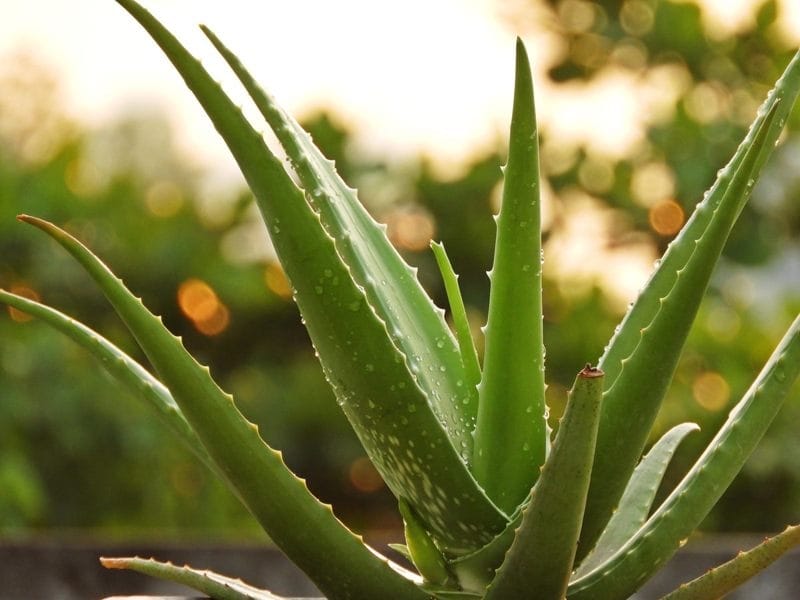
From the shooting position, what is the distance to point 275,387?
4.66m

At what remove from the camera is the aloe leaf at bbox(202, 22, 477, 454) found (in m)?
0.61

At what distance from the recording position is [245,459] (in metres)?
0.55

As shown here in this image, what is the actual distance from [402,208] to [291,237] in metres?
4.62

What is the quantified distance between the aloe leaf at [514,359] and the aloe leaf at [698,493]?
0.06 meters

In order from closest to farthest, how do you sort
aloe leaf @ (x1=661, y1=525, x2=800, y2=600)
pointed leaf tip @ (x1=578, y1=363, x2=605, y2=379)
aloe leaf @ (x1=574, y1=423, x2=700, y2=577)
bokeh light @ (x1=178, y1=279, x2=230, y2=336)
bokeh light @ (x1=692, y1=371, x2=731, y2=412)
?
pointed leaf tip @ (x1=578, y1=363, x2=605, y2=379) < aloe leaf @ (x1=661, y1=525, x2=800, y2=600) < aloe leaf @ (x1=574, y1=423, x2=700, y2=577) < bokeh light @ (x1=692, y1=371, x2=731, y2=412) < bokeh light @ (x1=178, y1=279, x2=230, y2=336)

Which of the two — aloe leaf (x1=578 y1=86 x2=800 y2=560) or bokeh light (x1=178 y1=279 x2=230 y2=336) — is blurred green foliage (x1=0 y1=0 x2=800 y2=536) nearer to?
bokeh light (x1=178 y1=279 x2=230 y2=336)

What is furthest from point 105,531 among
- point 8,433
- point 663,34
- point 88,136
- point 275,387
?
point 663,34

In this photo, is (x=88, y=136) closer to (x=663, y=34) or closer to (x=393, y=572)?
(x=663, y=34)

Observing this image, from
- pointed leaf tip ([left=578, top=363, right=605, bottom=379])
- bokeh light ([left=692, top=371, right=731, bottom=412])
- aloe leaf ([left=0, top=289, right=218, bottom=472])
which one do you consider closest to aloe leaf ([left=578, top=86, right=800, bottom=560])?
pointed leaf tip ([left=578, top=363, right=605, bottom=379])

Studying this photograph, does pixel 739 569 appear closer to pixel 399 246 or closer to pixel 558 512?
pixel 558 512

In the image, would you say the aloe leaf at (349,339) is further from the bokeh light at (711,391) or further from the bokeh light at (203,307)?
the bokeh light at (203,307)

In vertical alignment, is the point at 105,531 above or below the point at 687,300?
above

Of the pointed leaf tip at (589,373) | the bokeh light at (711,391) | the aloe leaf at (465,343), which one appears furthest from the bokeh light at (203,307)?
the pointed leaf tip at (589,373)

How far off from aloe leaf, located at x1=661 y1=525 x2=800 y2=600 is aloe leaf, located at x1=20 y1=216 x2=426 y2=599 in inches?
6.2
